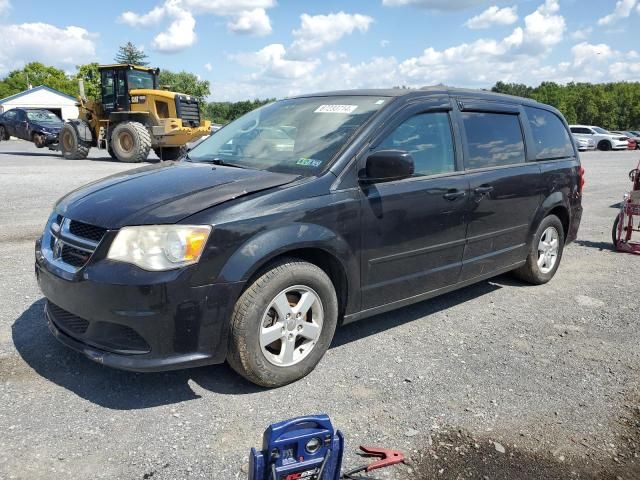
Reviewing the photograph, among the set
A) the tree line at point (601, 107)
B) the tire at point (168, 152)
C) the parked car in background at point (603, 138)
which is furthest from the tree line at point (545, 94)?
the tire at point (168, 152)

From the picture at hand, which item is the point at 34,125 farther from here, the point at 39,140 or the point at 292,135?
the point at 292,135

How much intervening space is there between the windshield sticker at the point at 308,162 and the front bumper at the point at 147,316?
1.01 meters

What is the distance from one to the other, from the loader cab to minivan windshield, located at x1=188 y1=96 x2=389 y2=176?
1473 cm

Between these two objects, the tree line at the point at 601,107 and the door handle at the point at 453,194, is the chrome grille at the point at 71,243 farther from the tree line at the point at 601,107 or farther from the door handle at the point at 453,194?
the tree line at the point at 601,107

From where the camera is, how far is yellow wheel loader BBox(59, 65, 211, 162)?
57.2ft

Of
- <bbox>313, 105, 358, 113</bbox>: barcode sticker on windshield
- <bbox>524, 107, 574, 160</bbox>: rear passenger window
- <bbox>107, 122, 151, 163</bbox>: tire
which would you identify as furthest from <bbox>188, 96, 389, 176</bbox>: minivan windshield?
<bbox>107, 122, 151, 163</bbox>: tire

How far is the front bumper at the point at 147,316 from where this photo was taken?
280 centimetres

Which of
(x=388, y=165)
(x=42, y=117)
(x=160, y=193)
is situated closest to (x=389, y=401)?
(x=388, y=165)

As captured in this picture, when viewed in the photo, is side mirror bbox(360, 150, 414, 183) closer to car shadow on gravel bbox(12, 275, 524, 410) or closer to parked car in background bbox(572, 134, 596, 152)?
car shadow on gravel bbox(12, 275, 524, 410)

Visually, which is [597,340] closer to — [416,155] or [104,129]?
[416,155]

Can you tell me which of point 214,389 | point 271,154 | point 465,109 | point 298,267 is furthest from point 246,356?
point 465,109

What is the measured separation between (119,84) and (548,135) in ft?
51.6

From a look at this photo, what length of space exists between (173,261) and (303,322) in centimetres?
90

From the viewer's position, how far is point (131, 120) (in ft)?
59.2
